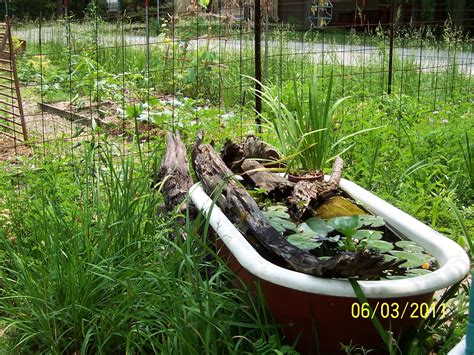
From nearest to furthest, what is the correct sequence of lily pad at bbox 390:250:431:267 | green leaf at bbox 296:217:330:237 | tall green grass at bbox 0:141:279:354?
tall green grass at bbox 0:141:279:354
lily pad at bbox 390:250:431:267
green leaf at bbox 296:217:330:237

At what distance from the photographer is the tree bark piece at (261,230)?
2.37 m

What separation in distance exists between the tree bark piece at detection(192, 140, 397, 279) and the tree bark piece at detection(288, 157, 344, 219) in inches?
11.1

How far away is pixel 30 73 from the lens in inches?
382

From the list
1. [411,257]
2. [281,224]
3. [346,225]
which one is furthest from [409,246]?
[281,224]

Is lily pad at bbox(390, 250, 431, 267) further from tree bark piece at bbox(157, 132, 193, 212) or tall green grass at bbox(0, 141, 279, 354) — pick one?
tree bark piece at bbox(157, 132, 193, 212)

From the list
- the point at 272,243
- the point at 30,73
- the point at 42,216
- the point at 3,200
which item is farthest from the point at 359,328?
the point at 30,73

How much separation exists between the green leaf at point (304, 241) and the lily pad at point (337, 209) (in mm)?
337

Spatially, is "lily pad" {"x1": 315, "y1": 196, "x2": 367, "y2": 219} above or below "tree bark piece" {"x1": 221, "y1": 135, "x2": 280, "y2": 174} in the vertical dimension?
below

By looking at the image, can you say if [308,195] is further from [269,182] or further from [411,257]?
[411,257]

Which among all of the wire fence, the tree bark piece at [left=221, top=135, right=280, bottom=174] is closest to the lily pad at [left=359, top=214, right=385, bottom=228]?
the tree bark piece at [left=221, top=135, right=280, bottom=174]

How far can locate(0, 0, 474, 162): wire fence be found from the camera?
548 centimetres

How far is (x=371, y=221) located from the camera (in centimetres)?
313

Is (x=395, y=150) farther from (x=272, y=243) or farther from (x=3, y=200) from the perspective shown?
(x=3, y=200)

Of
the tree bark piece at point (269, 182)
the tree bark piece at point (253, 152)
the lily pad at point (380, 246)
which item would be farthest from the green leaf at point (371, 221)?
the tree bark piece at point (253, 152)
